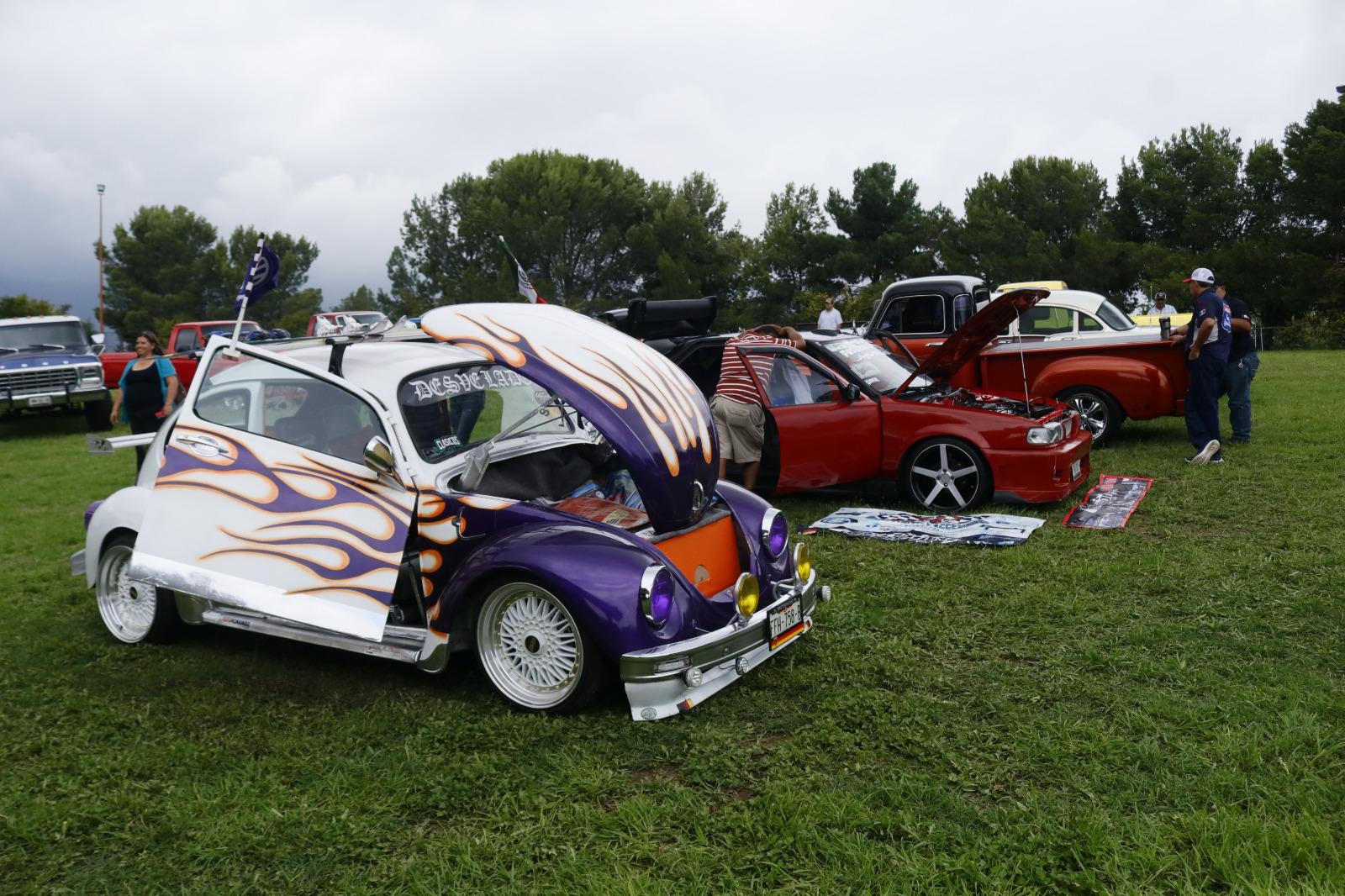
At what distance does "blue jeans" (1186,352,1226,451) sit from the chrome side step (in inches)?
323

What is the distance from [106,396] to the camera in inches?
711

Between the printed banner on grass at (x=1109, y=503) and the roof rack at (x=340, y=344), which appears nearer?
the roof rack at (x=340, y=344)

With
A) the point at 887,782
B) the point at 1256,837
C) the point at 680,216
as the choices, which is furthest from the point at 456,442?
the point at 680,216

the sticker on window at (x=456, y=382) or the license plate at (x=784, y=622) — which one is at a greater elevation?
the sticker on window at (x=456, y=382)

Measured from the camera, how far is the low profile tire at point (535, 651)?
4547 millimetres

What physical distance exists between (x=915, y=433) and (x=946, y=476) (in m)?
0.43

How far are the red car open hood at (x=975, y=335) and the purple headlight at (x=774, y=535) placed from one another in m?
3.56

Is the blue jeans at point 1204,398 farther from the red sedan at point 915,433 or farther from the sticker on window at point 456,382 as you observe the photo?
the sticker on window at point 456,382

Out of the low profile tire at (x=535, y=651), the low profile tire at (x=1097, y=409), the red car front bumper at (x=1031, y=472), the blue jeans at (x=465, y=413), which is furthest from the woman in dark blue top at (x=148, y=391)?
the low profile tire at (x=1097, y=409)

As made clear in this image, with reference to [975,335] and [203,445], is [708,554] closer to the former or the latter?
[203,445]

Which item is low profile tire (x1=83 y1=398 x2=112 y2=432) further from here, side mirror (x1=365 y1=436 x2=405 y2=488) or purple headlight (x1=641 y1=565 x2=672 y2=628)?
purple headlight (x1=641 y1=565 x2=672 y2=628)

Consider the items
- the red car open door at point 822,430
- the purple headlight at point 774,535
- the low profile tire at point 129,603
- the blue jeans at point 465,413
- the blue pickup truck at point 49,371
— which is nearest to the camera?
the purple headlight at point 774,535

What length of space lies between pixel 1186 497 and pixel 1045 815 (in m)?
5.71

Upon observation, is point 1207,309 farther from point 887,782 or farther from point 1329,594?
point 887,782
